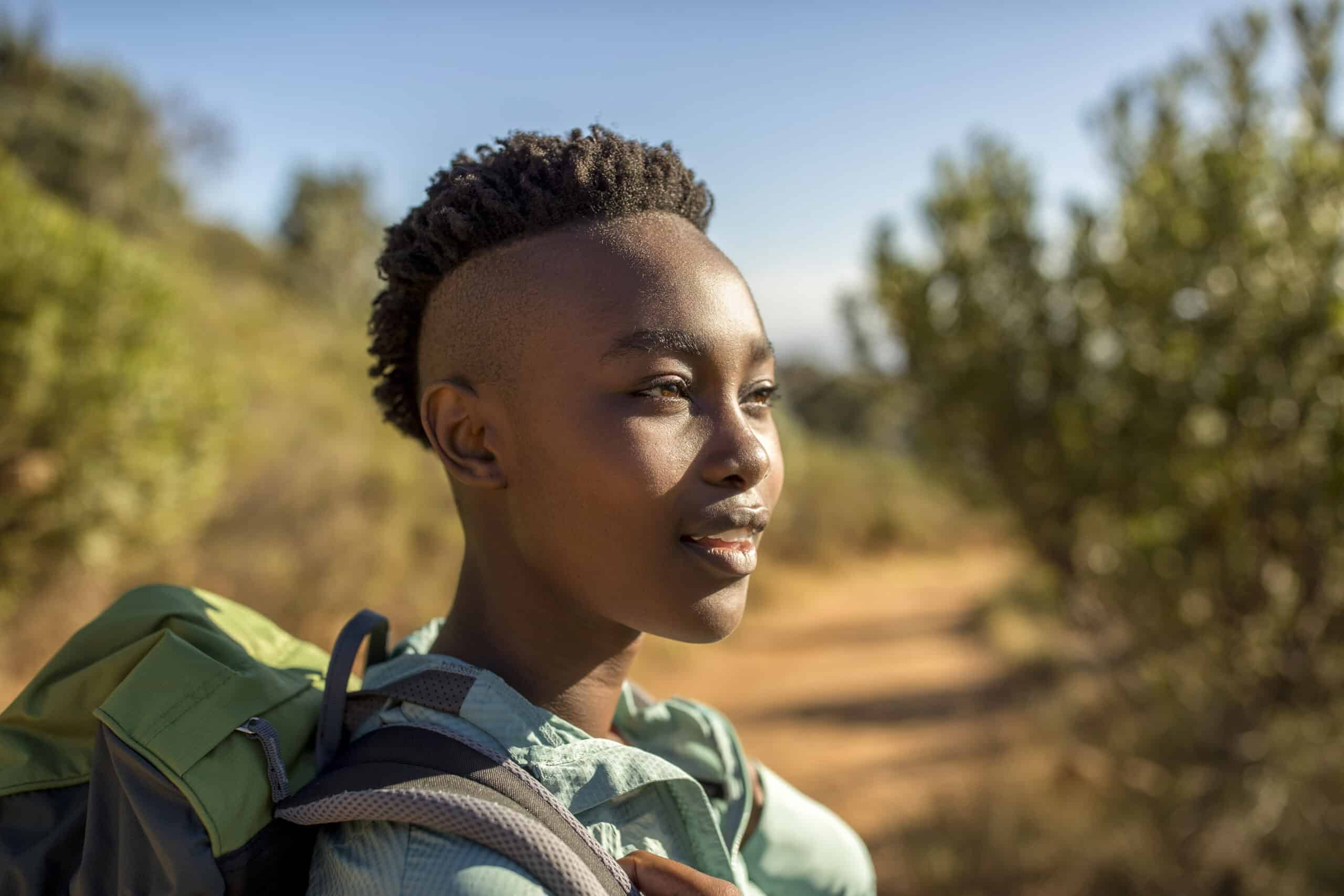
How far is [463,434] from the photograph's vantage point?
1459mm

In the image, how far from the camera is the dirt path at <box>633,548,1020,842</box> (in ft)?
22.5

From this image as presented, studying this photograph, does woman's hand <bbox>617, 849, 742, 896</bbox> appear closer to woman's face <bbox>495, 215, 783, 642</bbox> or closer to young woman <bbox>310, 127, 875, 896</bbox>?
young woman <bbox>310, 127, 875, 896</bbox>

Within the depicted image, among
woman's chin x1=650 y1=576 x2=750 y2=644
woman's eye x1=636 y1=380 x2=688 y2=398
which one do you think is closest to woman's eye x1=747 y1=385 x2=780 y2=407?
woman's eye x1=636 y1=380 x2=688 y2=398

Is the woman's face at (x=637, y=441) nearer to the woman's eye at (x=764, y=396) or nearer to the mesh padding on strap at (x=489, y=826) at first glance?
the woman's eye at (x=764, y=396)

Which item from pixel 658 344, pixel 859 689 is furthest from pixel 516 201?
pixel 859 689

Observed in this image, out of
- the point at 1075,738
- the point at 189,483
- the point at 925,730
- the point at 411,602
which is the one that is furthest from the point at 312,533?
the point at 1075,738

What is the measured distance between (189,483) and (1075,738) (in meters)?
5.96

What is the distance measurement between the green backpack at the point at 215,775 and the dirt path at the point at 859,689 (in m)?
5.10

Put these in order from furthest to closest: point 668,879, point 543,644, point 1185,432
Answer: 1. point 1185,432
2. point 543,644
3. point 668,879

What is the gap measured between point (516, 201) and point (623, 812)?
2.98 feet

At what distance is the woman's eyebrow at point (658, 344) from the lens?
4.34 ft

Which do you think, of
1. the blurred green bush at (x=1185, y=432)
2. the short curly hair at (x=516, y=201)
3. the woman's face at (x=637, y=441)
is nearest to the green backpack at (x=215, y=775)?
the woman's face at (x=637, y=441)

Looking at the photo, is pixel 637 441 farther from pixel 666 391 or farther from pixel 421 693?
pixel 421 693

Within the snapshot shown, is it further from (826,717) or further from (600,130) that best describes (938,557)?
(600,130)
